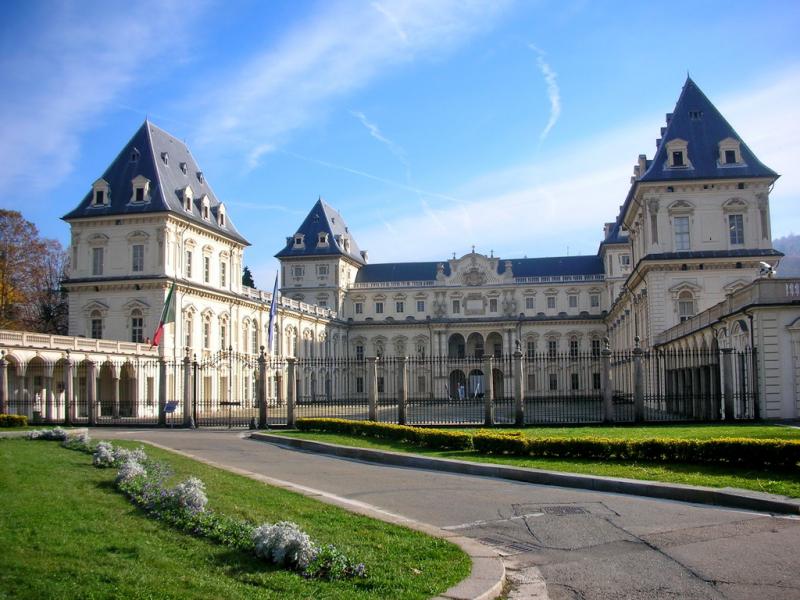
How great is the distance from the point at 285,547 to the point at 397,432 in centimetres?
1488

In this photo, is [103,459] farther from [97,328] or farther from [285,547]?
[97,328]

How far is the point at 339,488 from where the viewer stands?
552 inches

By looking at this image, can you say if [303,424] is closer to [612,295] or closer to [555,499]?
[555,499]

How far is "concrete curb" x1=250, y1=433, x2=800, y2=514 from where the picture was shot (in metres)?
11.3

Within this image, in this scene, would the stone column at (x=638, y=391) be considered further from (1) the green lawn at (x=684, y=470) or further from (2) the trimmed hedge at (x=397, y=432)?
(2) the trimmed hedge at (x=397, y=432)

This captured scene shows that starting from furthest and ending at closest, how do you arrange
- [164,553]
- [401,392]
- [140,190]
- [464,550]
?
[140,190], [401,392], [464,550], [164,553]

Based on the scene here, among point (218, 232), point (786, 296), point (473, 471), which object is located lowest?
point (473, 471)

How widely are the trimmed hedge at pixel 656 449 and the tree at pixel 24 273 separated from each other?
41493 mm

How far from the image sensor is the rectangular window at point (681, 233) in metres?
41.2

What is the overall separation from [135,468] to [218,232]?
43.7 m

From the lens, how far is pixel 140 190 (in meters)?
49.6

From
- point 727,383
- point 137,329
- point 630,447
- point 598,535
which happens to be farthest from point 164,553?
point 137,329

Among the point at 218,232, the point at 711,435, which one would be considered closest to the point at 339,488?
the point at 711,435

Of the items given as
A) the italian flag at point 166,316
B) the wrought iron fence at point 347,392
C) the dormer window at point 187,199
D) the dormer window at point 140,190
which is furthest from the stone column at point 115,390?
the dormer window at point 187,199
